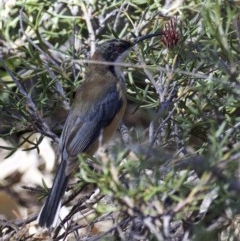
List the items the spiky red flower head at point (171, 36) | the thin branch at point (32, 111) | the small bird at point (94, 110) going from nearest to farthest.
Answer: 1. the spiky red flower head at point (171, 36)
2. the thin branch at point (32, 111)
3. the small bird at point (94, 110)

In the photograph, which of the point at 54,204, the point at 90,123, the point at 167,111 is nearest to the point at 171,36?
the point at 167,111

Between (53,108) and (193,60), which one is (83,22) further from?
(193,60)

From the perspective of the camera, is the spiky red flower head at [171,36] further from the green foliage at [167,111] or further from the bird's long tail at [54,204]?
the bird's long tail at [54,204]

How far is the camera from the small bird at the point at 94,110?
16.2 ft

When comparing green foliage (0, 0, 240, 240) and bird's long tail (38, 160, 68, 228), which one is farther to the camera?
bird's long tail (38, 160, 68, 228)

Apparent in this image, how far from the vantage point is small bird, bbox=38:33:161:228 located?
4.94 meters

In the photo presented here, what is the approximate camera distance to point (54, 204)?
4391 mm

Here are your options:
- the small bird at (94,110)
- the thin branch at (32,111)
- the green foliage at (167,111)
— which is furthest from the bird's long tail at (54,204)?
the thin branch at (32,111)

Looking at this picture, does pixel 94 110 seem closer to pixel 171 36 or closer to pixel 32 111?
pixel 32 111

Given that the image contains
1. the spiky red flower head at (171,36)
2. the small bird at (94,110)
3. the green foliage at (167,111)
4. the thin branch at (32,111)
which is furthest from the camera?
the small bird at (94,110)

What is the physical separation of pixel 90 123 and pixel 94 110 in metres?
0.12

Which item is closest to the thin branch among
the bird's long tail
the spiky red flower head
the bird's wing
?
the bird's long tail

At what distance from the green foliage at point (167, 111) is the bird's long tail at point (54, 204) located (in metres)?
0.23

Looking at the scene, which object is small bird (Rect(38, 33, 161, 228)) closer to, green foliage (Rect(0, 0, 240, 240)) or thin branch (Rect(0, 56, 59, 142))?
green foliage (Rect(0, 0, 240, 240))
